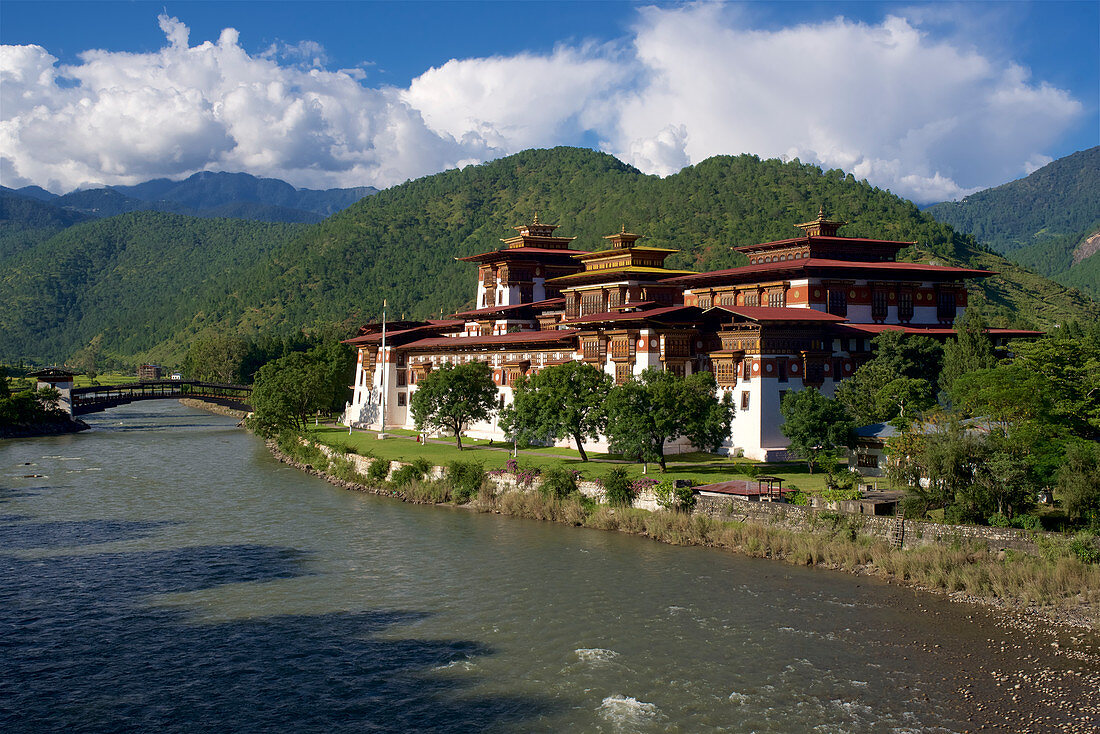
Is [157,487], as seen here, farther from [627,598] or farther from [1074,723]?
[1074,723]

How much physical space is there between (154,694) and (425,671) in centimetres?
746

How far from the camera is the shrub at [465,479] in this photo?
5438cm

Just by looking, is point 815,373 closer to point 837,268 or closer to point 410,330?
point 837,268

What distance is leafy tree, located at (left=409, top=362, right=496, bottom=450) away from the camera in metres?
71.1

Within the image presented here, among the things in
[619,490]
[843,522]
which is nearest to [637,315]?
[619,490]

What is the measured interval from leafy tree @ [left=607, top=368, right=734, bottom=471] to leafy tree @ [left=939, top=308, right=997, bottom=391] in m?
14.0

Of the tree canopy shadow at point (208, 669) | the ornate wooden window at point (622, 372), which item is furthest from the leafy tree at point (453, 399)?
the tree canopy shadow at point (208, 669)

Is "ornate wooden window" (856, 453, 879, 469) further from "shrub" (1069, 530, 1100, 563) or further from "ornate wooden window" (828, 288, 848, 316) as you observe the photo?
"ornate wooden window" (828, 288, 848, 316)

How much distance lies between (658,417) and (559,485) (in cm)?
651

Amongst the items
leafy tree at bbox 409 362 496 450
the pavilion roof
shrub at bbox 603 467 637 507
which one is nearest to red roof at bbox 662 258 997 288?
leafy tree at bbox 409 362 496 450

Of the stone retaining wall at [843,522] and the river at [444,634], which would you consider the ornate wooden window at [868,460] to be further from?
the river at [444,634]

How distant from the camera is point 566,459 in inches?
2384

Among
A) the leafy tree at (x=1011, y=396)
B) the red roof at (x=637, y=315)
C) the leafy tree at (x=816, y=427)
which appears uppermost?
the red roof at (x=637, y=315)

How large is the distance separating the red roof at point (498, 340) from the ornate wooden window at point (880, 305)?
71.2 ft
